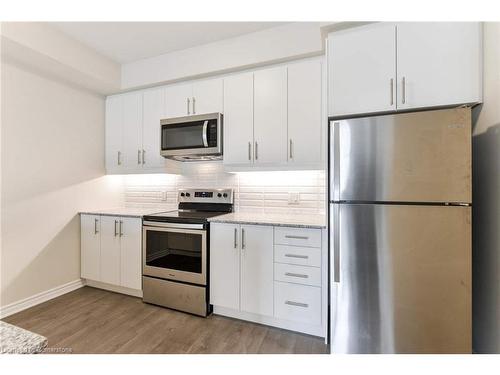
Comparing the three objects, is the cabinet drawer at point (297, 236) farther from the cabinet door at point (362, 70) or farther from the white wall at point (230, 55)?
the white wall at point (230, 55)

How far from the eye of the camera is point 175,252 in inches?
95.0

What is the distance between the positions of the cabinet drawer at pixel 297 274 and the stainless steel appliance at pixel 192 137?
1.28 meters

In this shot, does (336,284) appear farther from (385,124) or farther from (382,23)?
(382,23)

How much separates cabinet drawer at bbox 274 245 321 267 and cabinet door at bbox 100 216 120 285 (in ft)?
5.83

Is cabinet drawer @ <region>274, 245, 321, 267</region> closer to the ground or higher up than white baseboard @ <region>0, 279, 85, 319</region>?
higher up

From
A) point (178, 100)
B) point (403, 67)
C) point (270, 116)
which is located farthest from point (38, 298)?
point (403, 67)

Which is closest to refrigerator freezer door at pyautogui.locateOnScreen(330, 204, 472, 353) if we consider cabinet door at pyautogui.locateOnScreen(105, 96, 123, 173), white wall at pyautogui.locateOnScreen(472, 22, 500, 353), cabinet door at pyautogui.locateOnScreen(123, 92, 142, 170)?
white wall at pyautogui.locateOnScreen(472, 22, 500, 353)

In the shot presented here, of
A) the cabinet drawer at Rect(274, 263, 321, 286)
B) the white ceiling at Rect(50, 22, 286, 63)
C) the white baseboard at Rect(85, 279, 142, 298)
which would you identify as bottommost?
the white baseboard at Rect(85, 279, 142, 298)

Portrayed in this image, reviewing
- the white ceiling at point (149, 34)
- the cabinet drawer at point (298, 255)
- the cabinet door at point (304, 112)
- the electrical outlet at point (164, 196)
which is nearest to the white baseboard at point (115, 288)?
the electrical outlet at point (164, 196)

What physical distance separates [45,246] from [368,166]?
3140mm

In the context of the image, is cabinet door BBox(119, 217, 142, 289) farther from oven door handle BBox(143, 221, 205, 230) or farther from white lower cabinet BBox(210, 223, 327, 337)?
white lower cabinet BBox(210, 223, 327, 337)

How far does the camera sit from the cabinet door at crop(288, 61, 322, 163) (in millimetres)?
2135

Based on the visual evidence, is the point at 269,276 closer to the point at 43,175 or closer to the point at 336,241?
the point at 336,241
